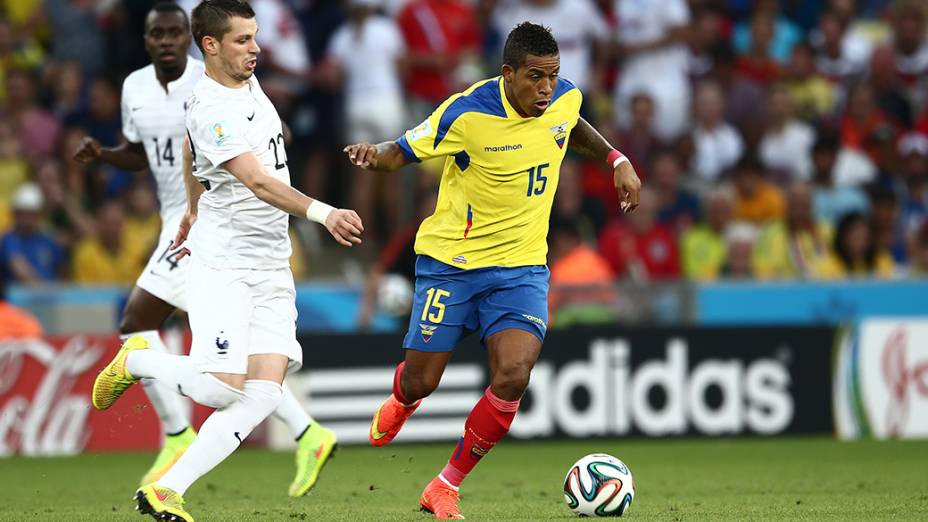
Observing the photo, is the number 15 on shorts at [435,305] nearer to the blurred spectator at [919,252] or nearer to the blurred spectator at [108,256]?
the blurred spectator at [108,256]

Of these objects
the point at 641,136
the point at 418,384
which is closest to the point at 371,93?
the point at 641,136

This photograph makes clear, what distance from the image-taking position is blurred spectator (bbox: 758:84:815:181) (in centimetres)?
1684

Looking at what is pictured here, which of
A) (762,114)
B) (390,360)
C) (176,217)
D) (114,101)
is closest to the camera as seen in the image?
(176,217)

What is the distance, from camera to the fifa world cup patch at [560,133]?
8.04 meters

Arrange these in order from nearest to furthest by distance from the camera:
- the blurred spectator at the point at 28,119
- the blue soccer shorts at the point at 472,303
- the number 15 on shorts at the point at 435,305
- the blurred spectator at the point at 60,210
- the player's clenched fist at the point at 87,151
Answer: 1. the blue soccer shorts at the point at 472,303
2. the number 15 on shorts at the point at 435,305
3. the player's clenched fist at the point at 87,151
4. the blurred spectator at the point at 60,210
5. the blurred spectator at the point at 28,119

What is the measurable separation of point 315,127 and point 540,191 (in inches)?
325

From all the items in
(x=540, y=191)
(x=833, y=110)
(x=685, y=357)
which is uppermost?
(x=540, y=191)

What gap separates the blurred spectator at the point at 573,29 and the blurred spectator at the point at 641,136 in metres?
0.63

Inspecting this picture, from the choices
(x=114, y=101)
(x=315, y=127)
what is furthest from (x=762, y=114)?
(x=114, y=101)

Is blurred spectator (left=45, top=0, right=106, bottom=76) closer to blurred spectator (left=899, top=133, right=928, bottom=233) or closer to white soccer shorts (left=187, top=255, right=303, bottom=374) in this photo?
blurred spectator (left=899, top=133, right=928, bottom=233)

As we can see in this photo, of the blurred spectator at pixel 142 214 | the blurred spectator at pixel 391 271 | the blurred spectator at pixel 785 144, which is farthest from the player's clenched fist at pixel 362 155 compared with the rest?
the blurred spectator at pixel 785 144

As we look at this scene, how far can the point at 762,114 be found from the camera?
1742cm

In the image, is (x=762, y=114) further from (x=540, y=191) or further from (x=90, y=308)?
(x=540, y=191)

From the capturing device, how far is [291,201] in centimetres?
702
